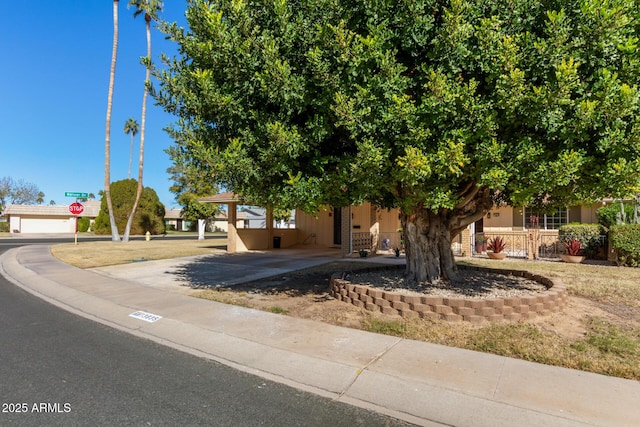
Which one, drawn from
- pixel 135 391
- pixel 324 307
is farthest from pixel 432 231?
pixel 135 391

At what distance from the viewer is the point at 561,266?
1156 cm

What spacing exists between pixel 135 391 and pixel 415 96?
550cm

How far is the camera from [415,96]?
19.0 feet

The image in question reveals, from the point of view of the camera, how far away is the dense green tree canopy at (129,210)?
41.2m

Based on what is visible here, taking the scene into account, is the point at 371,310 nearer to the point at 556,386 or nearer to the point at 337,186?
the point at 337,186

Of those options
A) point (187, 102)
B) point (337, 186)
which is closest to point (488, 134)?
point (337, 186)

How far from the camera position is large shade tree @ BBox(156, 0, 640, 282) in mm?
4711

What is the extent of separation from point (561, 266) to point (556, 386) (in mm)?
9285

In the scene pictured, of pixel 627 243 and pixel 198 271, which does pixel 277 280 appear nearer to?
pixel 198 271

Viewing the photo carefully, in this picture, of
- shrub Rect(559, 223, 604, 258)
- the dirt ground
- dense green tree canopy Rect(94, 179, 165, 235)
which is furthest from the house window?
dense green tree canopy Rect(94, 179, 165, 235)

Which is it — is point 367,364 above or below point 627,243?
below

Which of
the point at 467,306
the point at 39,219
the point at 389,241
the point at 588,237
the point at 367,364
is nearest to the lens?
the point at 367,364

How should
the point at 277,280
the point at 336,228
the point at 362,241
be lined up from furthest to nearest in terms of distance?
1. the point at 336,228
2. the point at 362,241
3. the point at 277,280

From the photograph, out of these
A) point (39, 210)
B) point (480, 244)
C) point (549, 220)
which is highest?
point (39, 210)
